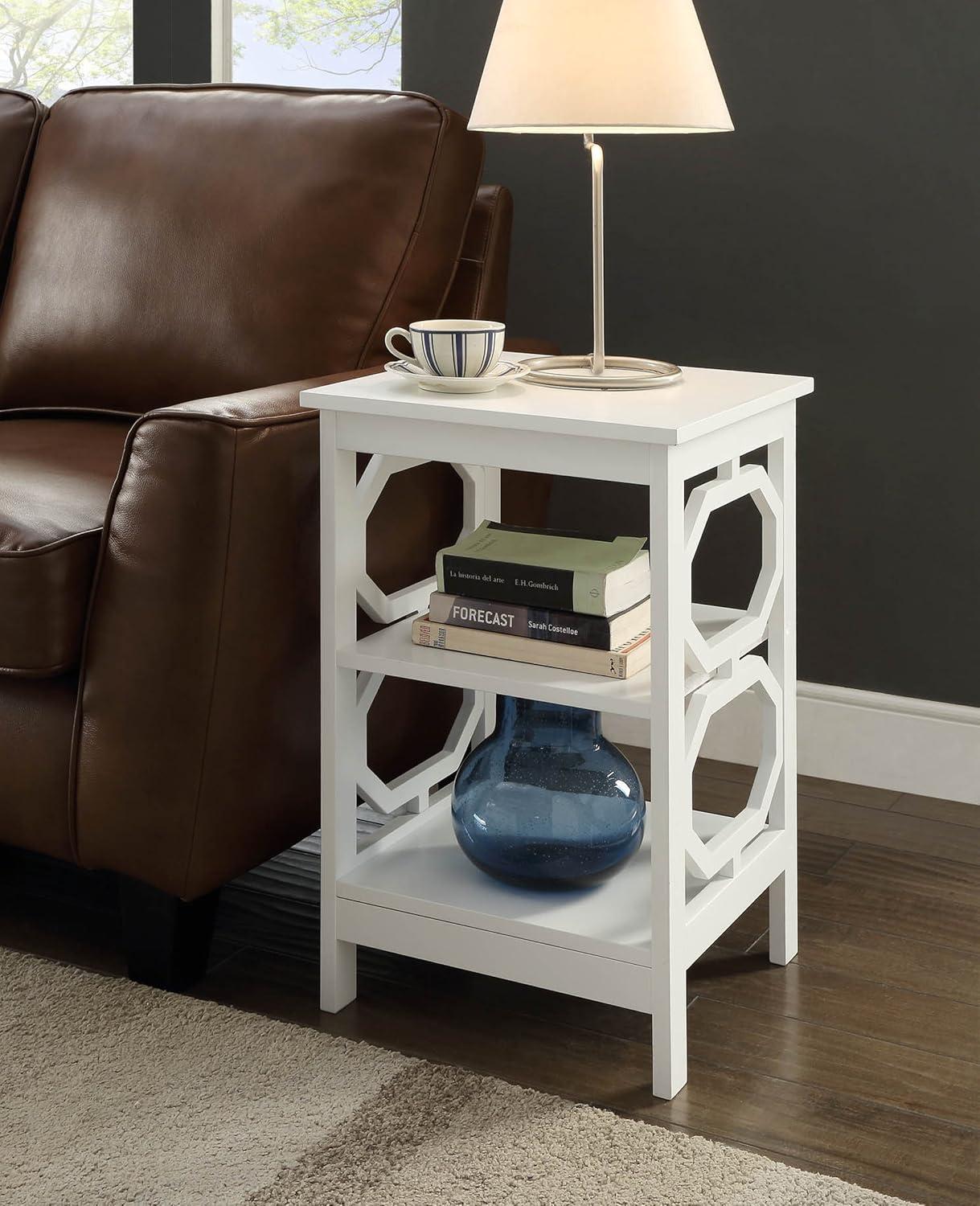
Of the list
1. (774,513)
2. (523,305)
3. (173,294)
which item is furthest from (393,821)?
(523,305)

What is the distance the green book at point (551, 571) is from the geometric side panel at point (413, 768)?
17 centimetres

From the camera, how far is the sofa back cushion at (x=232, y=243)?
5.74 feet

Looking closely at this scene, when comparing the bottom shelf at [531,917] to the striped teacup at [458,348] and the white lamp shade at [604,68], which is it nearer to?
the striped teacup at [458,348]

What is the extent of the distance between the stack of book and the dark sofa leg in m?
0.38

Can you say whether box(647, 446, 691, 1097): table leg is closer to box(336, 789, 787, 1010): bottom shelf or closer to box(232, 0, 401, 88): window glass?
box(336, 789, 787, 1010): bottom shelf

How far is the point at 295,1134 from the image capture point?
4.12 ft

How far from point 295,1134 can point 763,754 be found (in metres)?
0.63

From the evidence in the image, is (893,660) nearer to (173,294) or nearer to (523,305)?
(523,305)

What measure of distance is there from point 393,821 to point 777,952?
45 centimetres

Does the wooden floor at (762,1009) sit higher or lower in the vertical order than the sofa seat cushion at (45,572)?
lower

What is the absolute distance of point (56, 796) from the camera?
1.47 m

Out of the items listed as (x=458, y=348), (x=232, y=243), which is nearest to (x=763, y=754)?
(x=458, y=348)

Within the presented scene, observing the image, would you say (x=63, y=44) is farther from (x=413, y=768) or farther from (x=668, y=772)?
(x=668, y=772)

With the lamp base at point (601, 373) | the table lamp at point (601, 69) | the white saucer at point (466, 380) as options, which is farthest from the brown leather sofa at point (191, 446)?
the table lamp at point (601, 69)
